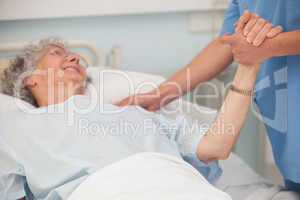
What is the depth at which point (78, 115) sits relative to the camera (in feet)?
4.72

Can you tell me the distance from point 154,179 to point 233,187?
1.58 feet

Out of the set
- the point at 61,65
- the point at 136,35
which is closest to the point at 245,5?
the point at 61,65

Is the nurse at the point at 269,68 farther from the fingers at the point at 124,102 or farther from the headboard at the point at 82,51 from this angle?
the headboard at the point at 82,51

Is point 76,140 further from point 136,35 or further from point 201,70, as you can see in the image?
point 136,35

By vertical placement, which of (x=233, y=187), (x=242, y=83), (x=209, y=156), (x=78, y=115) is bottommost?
(x=233, y=187)

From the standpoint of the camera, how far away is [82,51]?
2.11 meters

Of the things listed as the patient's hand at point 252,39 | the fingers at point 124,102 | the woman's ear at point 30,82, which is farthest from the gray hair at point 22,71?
the patient's hand at point 252,39

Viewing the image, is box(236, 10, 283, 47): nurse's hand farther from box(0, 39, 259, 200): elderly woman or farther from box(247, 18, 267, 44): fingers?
box(0, 39, 259, 200): elderly woman

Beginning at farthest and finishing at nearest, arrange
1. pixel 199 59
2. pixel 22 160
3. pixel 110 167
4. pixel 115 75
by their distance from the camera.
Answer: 1. pixel 115 75
2. pixel 199 59
3. pixel 22 160
4. pixel 110 167

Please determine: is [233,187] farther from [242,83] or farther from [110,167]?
[110,167]

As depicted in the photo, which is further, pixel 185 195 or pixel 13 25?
pixel 13 25

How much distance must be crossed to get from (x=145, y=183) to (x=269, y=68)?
0.56 meters

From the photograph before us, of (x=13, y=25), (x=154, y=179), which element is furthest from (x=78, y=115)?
(x=13, y=25)

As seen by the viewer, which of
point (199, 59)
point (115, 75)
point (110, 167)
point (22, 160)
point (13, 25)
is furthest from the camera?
point (13, 25)
